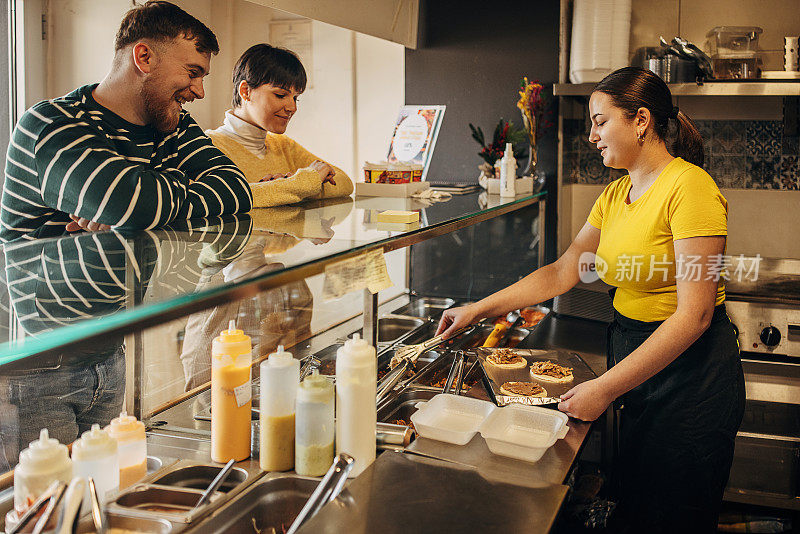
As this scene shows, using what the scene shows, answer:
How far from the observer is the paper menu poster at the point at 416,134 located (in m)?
3.51

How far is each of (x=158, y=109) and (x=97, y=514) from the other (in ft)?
3.64

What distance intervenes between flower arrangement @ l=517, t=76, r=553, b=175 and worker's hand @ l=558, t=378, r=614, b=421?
1982 millimetres

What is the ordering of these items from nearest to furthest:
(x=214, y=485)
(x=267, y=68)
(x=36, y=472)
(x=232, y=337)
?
1. (x=36, y=472)
2. (x=214, y=485)
3. (x=232, y=337)
4. (x=267, y=68)

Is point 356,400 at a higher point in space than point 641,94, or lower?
lower

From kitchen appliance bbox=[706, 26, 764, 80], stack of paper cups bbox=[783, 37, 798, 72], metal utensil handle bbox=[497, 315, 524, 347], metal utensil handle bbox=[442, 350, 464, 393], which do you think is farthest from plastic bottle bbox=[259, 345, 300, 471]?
stack of paper cups bbox=[783, 37, 798, 72]

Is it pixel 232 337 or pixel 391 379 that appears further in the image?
pixel 391 379

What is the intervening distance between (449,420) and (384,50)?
365cm

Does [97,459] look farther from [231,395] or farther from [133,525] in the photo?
[231,395]

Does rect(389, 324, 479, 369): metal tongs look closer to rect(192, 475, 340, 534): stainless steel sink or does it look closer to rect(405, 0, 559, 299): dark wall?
rect(192, 475, 340, 534): stainless steel sink

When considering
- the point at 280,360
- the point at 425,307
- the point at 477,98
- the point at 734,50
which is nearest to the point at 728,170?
the point at 734,50

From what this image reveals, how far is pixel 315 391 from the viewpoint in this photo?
145 cm

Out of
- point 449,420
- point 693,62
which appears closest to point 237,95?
point 449,420

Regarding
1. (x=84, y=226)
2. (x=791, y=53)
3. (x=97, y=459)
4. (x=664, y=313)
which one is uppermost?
(x=791, y=53)

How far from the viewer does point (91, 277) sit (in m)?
1.05
